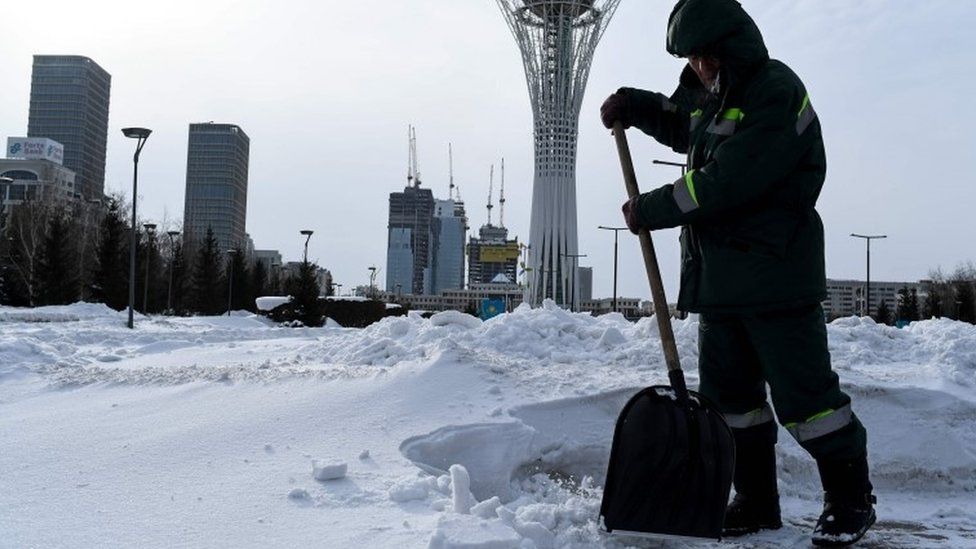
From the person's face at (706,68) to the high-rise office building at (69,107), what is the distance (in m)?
121

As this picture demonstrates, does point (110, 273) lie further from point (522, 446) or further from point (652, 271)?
point (652, 271)

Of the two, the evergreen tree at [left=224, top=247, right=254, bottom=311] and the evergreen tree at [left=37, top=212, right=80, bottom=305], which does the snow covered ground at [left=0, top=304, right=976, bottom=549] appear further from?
the evergreen tree at [left=224, top=247, right=254, bottom=311]

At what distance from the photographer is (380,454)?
3029 mm

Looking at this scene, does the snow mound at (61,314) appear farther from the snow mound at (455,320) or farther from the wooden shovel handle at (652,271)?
the wooden shovel handle at (652,271)

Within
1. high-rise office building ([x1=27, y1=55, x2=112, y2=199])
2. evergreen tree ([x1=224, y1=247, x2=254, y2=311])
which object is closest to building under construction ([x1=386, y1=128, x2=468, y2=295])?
high-rise office building ([x1=27, y1=55, x2=112, y2=199])

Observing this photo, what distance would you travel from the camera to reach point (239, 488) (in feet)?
8.50

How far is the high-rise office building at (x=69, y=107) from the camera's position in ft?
357

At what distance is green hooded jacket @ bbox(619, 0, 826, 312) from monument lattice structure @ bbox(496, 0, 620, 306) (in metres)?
64.8

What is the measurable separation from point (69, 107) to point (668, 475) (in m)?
127

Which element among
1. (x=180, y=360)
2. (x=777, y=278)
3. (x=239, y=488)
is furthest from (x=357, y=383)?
(x=180, y=360)

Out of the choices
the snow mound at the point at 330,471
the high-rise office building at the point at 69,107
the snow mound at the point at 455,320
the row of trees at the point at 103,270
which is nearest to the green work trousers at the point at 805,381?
the snow mound at the point at 330,471

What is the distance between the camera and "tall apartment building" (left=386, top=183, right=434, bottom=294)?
16325 centimetres

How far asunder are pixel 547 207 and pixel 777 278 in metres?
74.9

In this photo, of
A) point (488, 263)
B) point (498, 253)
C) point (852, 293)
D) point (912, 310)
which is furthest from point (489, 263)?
point (912, 310)
